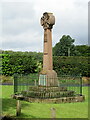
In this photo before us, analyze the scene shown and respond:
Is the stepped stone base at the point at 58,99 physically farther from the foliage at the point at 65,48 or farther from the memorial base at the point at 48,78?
the foliage at the point at 65,48

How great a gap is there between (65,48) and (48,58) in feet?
167

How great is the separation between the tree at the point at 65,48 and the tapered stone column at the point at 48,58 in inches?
1916

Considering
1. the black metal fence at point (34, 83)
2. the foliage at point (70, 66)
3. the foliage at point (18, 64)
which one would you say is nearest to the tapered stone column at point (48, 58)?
the black metal fence at point (34, 83)

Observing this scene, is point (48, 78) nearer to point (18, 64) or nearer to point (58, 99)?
point (58, 99)

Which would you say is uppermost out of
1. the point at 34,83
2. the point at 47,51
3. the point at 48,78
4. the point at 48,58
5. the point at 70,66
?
the point at 47,51

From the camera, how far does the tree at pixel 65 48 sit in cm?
6575

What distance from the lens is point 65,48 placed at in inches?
2625

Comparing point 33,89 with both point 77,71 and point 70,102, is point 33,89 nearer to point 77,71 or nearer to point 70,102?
point 70,102

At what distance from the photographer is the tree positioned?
65750 mm

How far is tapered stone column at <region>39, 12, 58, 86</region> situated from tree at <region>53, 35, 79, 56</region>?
48.7 metres

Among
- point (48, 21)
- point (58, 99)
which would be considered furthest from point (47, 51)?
point (58, 99)

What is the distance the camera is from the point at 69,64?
33.1m

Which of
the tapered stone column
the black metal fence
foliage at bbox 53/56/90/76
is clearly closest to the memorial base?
the tapered stone column

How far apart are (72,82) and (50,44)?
12.4m
